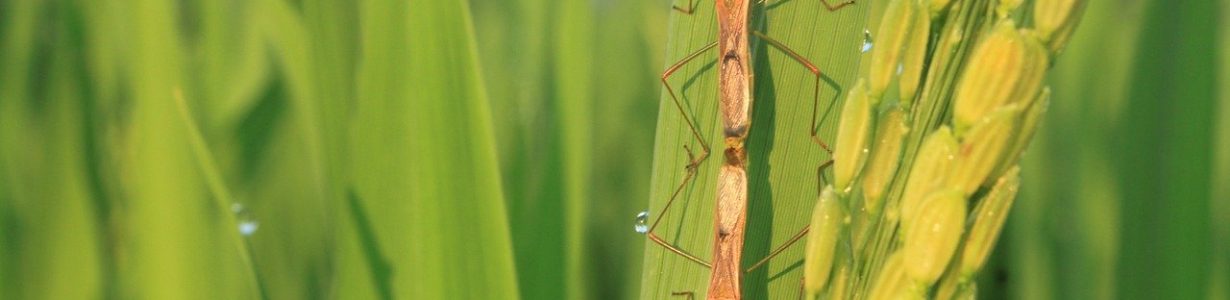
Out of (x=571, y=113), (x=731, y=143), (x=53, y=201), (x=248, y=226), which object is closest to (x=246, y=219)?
(x=248, y=226)

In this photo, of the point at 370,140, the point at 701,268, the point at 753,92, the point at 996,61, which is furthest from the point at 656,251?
the point at 996,61

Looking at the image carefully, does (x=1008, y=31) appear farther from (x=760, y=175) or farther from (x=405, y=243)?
(x=405, y=243)

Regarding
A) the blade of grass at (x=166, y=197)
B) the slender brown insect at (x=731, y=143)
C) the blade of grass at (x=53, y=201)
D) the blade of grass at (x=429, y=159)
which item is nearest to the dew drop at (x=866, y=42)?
the slender brown insect at (x=731, y=143)

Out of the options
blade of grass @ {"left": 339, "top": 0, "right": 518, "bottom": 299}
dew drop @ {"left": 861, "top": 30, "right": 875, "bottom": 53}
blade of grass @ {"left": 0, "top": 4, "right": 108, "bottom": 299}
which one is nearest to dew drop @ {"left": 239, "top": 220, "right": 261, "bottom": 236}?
blade of grass @ {"left": 0, "top": 4, "right": 108, "bottom": 299}

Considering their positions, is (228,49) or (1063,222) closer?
(1063,222)

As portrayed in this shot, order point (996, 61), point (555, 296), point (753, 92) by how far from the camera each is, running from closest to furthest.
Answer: point (996, 61)
point (753, 92)
point (555, 296)

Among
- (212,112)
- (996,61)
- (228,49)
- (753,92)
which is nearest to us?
(996,61)
